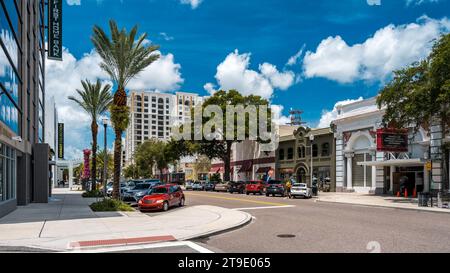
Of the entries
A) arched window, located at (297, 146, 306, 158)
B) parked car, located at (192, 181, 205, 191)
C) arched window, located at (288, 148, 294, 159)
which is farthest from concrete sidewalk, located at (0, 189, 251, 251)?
parked car, located at (192, 181, 205, 191)

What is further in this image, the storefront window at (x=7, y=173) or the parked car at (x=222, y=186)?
the parked car at (x=222, y=186)

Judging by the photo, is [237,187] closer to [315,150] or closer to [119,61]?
[315,150]

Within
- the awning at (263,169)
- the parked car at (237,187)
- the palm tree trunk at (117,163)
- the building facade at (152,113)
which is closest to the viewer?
the palm tree trunk at (117,163)

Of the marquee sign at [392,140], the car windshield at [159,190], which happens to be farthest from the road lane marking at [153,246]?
the marquee sign at [392,140]

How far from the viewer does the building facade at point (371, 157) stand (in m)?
35.8

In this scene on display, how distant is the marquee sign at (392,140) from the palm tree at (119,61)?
18730 millimetres

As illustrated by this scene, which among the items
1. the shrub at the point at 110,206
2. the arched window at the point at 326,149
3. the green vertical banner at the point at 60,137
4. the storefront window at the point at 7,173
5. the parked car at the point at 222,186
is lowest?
the parked car at the point at 222,186

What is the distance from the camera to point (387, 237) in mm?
12906

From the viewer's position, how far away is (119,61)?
87.1 ft

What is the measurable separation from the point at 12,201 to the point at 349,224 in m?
17.4

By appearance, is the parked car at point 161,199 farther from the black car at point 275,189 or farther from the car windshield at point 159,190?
the black car at point 275,189

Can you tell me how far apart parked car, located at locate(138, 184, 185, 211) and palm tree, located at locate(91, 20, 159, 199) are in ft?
7.88

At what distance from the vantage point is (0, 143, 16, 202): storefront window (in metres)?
20.7
